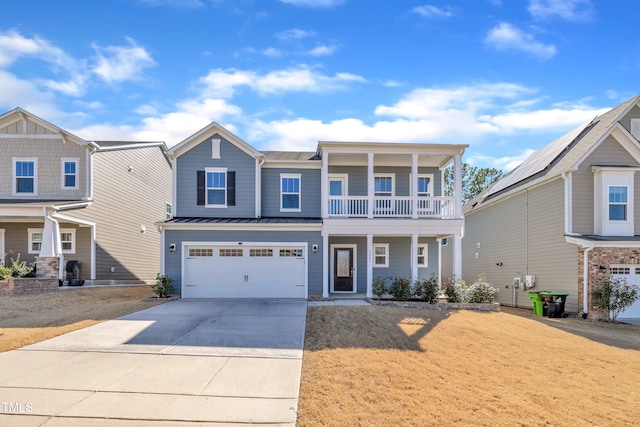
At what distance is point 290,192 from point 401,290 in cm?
612

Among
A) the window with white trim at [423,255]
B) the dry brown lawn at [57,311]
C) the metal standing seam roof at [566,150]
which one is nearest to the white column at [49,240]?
the dry brown lawn at [57,311]

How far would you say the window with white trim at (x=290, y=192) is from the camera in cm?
1780

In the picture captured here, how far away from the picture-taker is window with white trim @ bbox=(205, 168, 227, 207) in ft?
57.0

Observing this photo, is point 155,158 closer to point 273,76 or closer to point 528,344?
point 273,76

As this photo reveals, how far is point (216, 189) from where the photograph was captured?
17.4 metres

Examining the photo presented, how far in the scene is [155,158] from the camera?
23.8 meters

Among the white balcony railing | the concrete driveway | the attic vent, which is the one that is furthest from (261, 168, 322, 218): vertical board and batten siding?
the attic vent

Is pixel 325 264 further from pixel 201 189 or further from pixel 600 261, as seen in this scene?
pixel 600 261

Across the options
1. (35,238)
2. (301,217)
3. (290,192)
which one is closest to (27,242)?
(35,238)

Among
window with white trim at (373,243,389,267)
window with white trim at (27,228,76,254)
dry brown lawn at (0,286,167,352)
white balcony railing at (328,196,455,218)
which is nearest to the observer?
dry brown lawn at (0,286,167,352)

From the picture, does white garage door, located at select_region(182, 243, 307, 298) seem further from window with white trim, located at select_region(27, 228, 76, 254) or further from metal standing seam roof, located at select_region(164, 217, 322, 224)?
window with white trim, located at select_region(27, 228, 76, 254)

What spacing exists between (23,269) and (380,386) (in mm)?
15631

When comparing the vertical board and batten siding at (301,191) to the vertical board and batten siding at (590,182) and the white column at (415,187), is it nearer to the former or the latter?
the white column at (415,187)

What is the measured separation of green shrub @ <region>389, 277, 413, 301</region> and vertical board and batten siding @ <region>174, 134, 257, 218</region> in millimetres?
6248
